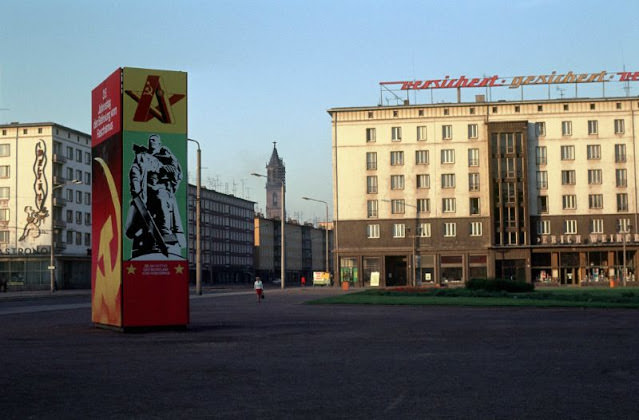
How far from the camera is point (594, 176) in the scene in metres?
A: 86.6

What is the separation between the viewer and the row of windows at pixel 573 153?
284 ft

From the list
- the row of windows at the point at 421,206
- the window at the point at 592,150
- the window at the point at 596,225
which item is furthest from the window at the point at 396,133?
the window at the point at 596,225

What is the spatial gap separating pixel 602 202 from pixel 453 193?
15305 millimetres

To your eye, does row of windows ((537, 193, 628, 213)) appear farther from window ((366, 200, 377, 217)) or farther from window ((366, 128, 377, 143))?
window ((366, 128, 377, 143))

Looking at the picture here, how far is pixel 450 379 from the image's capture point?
38.6 feet

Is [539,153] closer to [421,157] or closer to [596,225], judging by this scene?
[596,225]

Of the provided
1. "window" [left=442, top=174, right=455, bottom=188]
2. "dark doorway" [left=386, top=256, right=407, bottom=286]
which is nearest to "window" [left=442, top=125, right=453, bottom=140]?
"window" [left=442, top=174, right=455, bottom=188]

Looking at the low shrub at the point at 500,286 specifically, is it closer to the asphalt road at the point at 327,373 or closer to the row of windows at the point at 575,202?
the asphalt road at the point at 327,373

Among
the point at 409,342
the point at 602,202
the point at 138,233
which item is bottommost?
the point at 409,342

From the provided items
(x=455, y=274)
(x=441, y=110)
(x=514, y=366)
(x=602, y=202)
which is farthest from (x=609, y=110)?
(x=514, y=366)

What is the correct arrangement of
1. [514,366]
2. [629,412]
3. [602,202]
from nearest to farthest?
[629,412] → [514,366] → [602,202]

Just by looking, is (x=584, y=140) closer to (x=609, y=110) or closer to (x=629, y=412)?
(x=609, y=110)

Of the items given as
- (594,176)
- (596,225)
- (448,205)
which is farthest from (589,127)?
(448,205)

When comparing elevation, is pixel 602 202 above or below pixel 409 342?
above
